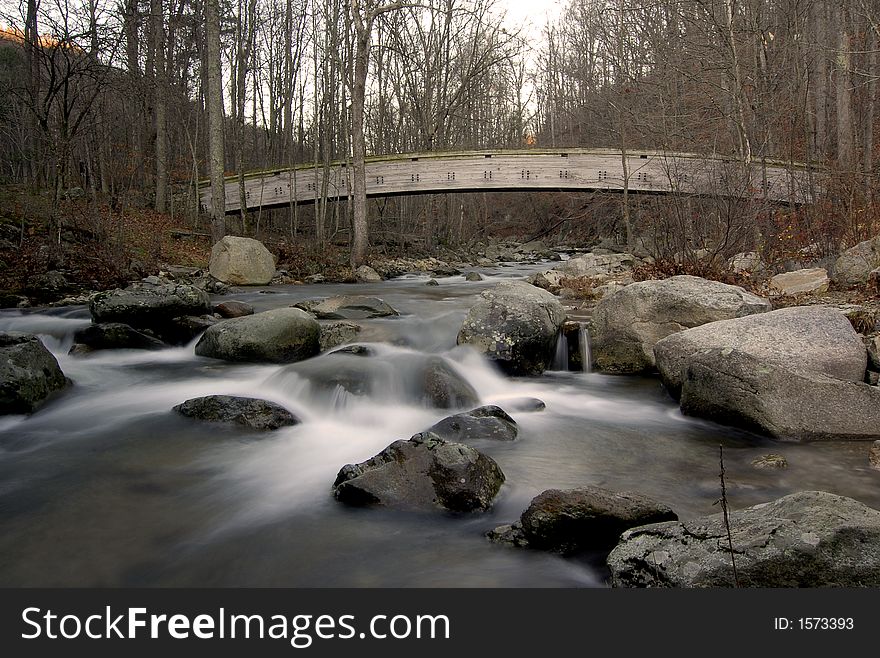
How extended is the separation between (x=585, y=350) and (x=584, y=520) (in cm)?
419

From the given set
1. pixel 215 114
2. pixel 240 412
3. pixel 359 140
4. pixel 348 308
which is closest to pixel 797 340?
pixel 240 412

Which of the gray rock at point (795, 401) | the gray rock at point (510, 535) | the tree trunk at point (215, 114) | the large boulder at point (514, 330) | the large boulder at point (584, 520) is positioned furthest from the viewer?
the tree trunk at point (215, 114)

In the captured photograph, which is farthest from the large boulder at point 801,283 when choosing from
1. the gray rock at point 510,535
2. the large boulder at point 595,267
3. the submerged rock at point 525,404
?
the gray rock at point 510,535

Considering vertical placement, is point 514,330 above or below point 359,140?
below

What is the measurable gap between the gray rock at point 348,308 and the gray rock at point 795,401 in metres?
5.22

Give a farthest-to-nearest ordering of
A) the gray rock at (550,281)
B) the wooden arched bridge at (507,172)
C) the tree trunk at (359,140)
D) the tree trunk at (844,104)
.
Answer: the wooden arched bridge at (507,172), the tree trunk at (359,140), the tree trunk at (844,104), the gray rock at (550,281)

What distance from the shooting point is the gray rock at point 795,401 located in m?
4.38

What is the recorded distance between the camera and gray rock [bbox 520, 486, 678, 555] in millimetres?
2967

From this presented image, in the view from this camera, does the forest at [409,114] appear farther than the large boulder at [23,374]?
Yes

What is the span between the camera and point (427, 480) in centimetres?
351

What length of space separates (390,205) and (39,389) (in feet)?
75.6

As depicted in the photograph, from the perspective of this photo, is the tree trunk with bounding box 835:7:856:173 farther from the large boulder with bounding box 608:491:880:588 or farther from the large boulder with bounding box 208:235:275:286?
the large boulder with bounding box 608:491:880:588

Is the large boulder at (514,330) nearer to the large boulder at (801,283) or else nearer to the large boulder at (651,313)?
A: the large boulder at (651,313)

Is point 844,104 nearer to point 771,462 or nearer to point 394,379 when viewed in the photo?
point 771,462
